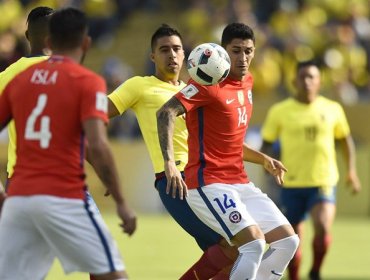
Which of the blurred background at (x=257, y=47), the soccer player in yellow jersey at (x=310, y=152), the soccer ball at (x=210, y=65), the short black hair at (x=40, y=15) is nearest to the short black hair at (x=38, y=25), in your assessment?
the short black hair at (x=40, y=15)

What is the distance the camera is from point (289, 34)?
2530cm

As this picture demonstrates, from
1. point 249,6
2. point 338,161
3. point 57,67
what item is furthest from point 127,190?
point 57,67

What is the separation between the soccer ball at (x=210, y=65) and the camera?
9336 millimetres

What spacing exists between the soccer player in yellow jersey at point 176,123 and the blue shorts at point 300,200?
137 inches

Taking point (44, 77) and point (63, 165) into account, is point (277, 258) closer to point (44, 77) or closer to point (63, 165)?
point (63, 165)

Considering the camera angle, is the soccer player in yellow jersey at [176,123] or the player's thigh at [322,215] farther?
the player's thigh at [322,215]

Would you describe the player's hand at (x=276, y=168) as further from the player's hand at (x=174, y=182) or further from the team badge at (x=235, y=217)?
the player's hand at (x=174, y=182)

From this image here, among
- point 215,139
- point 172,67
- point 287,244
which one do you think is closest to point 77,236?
point 215,139

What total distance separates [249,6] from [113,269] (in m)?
20.2

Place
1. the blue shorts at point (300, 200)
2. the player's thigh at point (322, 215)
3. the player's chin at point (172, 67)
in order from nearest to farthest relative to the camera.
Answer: the player's chin at point (172, 67), the player's thigh at point (322, 215), the blue shorts at point (300, 200)

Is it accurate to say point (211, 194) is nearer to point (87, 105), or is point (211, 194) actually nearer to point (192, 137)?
point (192, 137)

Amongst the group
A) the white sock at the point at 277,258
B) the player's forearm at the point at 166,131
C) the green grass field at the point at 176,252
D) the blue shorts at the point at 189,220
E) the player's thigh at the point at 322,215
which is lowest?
the green grass field at the point at 176,252

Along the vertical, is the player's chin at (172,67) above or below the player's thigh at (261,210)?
above

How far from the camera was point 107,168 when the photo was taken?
732 centimetres
